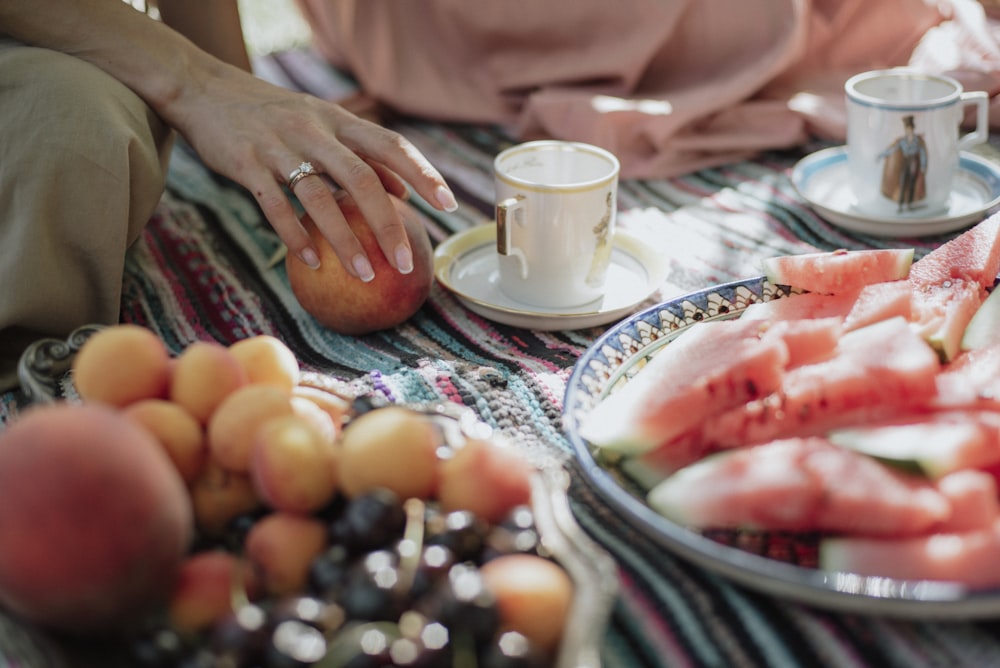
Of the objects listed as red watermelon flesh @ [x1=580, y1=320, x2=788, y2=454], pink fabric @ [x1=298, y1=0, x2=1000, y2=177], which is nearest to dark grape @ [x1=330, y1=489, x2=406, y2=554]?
red watermelon flesh @ [x1=580, y1=320, x2=788, y2=454]

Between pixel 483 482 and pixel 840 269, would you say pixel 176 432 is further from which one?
pixel 840 269

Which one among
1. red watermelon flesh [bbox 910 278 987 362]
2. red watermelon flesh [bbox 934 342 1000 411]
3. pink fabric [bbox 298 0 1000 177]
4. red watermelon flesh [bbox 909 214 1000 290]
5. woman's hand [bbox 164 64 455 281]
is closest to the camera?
red watermelon flesh [bbox 934 342 1000 411]

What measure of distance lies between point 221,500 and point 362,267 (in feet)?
1.52

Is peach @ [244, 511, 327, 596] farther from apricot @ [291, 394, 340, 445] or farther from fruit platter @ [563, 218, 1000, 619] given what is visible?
fruit platter @ [563, 218, 1000, 619]

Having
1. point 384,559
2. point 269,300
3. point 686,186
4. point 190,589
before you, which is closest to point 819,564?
point 384,559

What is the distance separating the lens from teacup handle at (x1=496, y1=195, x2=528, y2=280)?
1069mm

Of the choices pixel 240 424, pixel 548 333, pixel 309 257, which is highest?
pixel 240 424

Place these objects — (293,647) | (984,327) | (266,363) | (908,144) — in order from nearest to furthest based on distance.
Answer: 1. (293,647)
2. (266,363)
3. (984,327)
4. (908,144)

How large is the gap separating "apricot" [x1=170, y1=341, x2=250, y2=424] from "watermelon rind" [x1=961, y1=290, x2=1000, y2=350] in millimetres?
629

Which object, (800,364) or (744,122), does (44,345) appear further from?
(744,122)

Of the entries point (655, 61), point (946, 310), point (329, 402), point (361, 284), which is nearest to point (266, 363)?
point (329, 402)

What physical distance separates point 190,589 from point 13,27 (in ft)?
3.01

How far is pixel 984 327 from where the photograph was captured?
0.83 meters

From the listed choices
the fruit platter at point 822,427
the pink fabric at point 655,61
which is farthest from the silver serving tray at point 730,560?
the pink fabric at point 655,61
